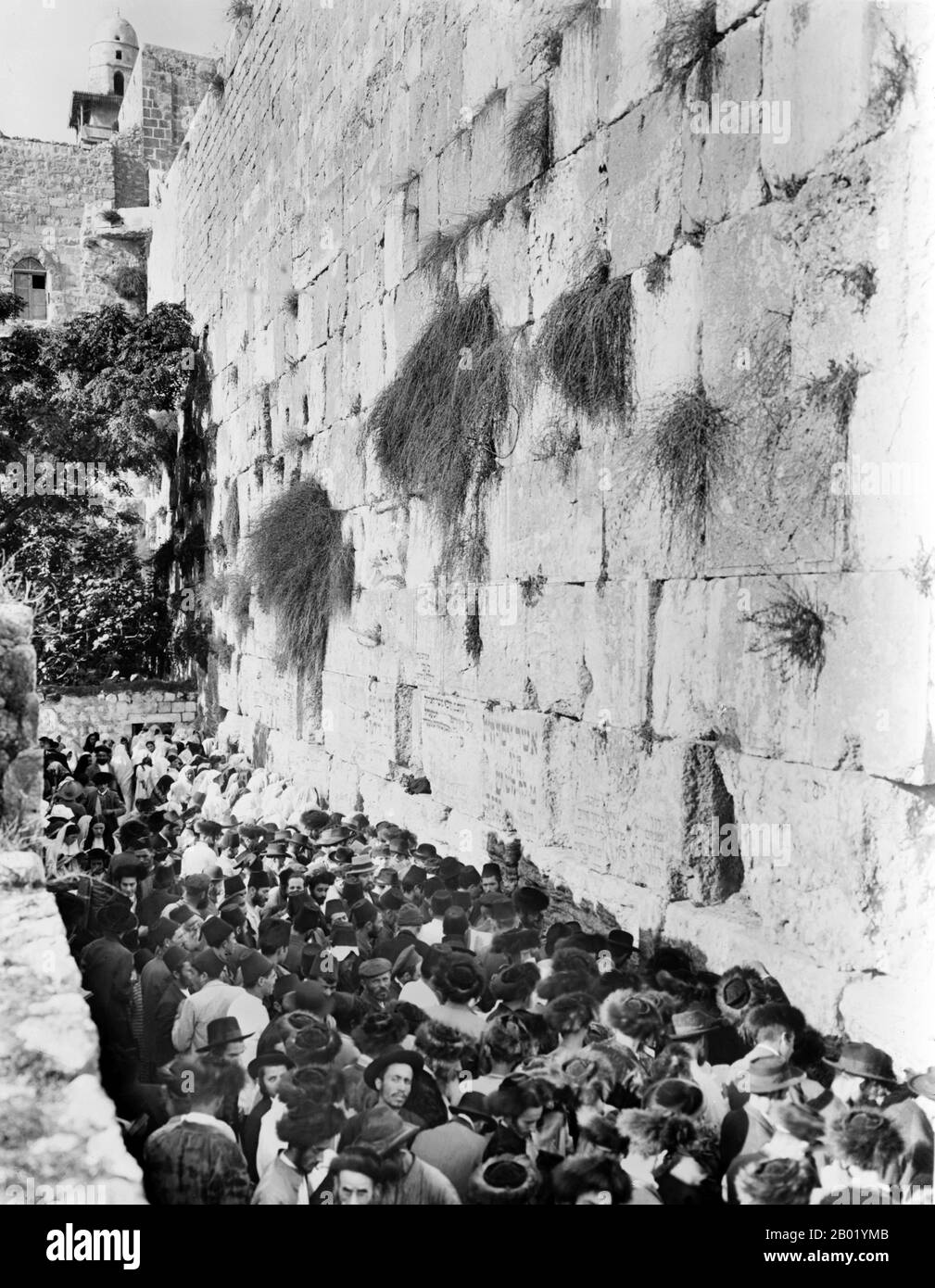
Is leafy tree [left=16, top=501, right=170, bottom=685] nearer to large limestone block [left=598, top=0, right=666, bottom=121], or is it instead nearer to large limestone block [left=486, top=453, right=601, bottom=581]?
large limestone block [left=486, top=453, right=601, bottom=581]

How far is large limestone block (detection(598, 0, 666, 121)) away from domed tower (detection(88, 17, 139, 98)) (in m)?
36.9

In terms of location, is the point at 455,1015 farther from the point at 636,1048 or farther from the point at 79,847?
the point at 79,847

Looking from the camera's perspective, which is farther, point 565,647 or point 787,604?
point 565,647

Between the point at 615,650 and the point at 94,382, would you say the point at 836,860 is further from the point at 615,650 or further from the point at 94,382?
the point at 94,382

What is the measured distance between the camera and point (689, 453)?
4270 millimetres

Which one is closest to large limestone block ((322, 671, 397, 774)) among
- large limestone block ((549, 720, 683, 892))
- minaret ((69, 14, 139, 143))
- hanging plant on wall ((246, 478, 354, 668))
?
hanging plant on wall ((246, 478, 354, 668))

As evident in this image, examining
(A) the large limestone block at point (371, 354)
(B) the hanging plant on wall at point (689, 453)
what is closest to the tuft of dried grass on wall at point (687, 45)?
(B) the hanging plant on wall at point (689, 453)

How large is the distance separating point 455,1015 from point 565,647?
2055 millimetres

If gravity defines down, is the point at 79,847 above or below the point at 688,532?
below

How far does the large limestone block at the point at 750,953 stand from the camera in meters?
3.63

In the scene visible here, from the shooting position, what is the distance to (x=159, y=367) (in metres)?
14.4

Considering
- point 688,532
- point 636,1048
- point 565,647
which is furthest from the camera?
point 565,647

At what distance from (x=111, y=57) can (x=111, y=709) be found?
31.1 metres
